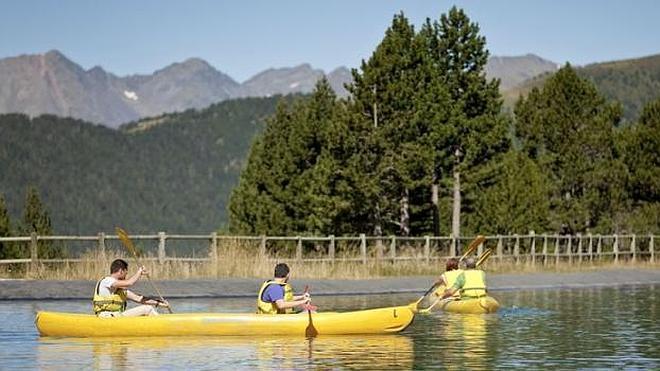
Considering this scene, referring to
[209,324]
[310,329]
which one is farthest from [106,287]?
[310,329]

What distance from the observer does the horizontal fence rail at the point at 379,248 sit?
131 ft

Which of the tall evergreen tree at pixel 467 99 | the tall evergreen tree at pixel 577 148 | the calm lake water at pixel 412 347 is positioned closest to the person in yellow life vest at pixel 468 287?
the calm lake water at pixel 412 347

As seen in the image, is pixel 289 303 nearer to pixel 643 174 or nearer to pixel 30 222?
pixel 643 174

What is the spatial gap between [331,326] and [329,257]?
70.7ft

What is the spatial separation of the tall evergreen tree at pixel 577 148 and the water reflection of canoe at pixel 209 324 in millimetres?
42364

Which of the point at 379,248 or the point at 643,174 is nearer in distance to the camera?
the point at 379,248

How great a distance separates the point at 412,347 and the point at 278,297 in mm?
3053

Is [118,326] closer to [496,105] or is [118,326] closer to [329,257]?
[329,257]

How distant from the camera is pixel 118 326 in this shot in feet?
74.7

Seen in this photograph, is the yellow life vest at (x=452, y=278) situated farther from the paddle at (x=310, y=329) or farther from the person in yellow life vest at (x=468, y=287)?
the paddle at (x=310, y=329)

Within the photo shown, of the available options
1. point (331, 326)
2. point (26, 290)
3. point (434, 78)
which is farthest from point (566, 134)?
point (331, 326)

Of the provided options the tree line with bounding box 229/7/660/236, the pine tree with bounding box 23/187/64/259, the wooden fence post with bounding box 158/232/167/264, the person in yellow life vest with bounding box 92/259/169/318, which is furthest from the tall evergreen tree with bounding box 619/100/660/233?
the person in yellow life vest with bounding box 92/259/169/318

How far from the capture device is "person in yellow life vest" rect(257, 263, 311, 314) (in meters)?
22.9

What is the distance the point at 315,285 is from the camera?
38562 mm
